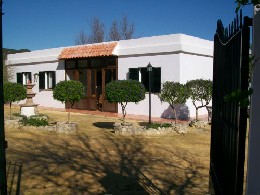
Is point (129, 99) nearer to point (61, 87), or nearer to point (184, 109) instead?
point (61, 87)

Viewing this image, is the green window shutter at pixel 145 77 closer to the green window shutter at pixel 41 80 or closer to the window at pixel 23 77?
the green window shutter at pixel 41 80

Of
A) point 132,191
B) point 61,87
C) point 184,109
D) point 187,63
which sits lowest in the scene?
point 132,191

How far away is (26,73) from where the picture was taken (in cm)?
2314

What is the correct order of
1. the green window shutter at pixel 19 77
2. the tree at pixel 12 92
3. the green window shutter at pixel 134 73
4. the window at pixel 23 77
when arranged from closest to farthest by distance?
1. the tree at pixel 12 92
2. the green window shutter at pixel 134 73
3. the window at pixel 23 77
4. the green window shutter at pixel 19 77

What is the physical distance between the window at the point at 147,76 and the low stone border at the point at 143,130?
166 inches

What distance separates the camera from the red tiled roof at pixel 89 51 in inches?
656

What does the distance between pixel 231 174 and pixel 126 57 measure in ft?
46.6

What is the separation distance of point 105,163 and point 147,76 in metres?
9.10

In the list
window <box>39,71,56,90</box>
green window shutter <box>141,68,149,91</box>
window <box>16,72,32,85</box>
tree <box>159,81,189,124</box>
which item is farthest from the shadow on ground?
window <box>16,72,32,85</box>

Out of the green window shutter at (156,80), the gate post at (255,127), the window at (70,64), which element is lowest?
the gate post at (255,127)

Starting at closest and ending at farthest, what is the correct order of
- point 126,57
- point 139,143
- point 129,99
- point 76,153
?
point 76,153 < point 139,143 < point 129,99 < point 126,57

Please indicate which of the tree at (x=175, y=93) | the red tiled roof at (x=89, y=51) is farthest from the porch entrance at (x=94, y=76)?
the tree at (x=175, y=93)

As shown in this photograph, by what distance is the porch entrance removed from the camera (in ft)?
56.5

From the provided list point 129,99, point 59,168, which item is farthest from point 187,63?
point 59,168
